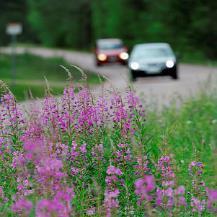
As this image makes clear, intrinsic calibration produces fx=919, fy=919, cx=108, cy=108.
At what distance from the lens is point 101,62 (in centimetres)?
5109

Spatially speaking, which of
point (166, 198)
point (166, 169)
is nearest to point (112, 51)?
point (166, 169)

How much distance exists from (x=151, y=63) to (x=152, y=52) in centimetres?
93

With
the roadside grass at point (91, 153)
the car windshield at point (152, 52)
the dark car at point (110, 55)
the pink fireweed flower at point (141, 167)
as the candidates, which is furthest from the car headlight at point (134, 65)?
the pink fireweed flower at point (141, 167)

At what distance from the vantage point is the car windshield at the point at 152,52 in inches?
1299

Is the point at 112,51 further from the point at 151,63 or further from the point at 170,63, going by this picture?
the point at 151,63

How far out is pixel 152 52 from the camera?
33312 mm

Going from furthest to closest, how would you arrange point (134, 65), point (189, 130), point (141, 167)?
point (134, 65), point (189, 130), point (141, 167)

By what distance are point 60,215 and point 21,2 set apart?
119 metres

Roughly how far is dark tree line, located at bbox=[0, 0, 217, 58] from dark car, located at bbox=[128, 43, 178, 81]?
1908cm

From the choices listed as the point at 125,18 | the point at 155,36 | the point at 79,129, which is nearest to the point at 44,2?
the point at 125,18

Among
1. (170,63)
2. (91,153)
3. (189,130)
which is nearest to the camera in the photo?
(91,153)

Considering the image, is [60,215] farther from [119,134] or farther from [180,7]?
[180,7]

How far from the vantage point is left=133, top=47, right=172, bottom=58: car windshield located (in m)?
33.0

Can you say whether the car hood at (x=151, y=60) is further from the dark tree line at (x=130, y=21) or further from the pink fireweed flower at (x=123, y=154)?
the pink fireweed flower at (x=123, y=154)
